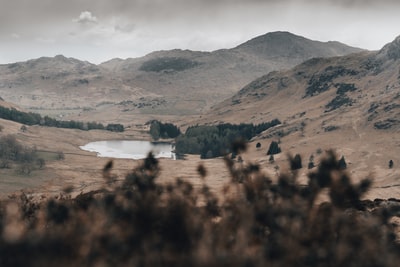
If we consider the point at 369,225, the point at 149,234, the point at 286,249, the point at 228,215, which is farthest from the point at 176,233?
the point at 369,225

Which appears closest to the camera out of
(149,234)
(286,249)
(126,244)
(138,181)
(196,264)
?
(196,264)

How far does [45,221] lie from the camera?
35.8m

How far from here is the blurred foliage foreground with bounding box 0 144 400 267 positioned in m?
20.7

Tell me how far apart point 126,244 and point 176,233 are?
2582mm

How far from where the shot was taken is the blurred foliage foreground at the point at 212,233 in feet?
67.8

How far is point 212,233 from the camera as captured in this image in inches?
973

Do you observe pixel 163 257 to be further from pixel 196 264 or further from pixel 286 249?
pixel 286 249

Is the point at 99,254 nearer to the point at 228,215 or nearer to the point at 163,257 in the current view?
the point at 163,257

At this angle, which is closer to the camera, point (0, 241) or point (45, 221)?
point (0, 241)

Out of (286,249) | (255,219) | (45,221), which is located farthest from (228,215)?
(45,221)

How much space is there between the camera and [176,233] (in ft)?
80.7

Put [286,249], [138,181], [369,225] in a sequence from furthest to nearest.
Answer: [138,181]
[369,225]
[286,249]

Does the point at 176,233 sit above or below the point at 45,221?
above

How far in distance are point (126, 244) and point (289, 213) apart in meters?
8.64
